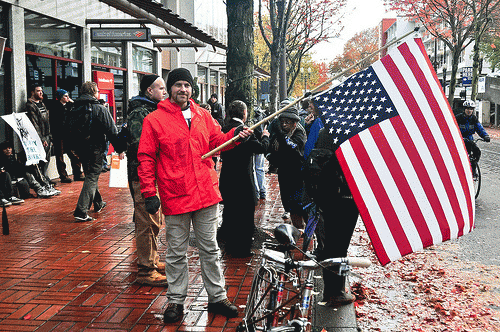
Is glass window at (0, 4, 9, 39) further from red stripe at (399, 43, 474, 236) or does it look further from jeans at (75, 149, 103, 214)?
red stripe at (399, 43, 474, 236)

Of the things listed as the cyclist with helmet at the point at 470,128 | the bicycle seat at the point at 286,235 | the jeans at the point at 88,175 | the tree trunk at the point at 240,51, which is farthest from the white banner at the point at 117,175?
the cyclist with helmet at the point at 470,128

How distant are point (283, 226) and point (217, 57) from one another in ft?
114

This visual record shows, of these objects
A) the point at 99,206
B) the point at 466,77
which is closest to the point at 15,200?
A: the point at 99,206

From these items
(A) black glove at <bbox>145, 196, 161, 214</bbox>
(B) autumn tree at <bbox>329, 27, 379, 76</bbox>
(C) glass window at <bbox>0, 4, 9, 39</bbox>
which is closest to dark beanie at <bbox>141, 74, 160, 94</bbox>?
(A) black glove at <bbox>145, 196, 161, 214</bbox>

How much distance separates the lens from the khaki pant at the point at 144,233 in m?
5.73

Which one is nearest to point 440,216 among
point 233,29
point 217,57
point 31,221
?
point 233,29

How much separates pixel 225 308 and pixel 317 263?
5.55ft

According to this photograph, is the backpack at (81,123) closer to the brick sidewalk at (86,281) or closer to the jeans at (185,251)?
the brick sidewalk at (86,281)

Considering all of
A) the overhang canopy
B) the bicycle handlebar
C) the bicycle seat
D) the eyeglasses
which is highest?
the overhang canopy

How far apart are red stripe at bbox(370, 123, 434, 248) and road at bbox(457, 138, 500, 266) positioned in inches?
135

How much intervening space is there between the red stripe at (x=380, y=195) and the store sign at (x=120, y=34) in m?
10.8

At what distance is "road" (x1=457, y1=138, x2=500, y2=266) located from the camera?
7.44m

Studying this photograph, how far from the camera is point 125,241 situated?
7.52m

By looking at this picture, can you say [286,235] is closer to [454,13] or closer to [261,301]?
[261,301]
